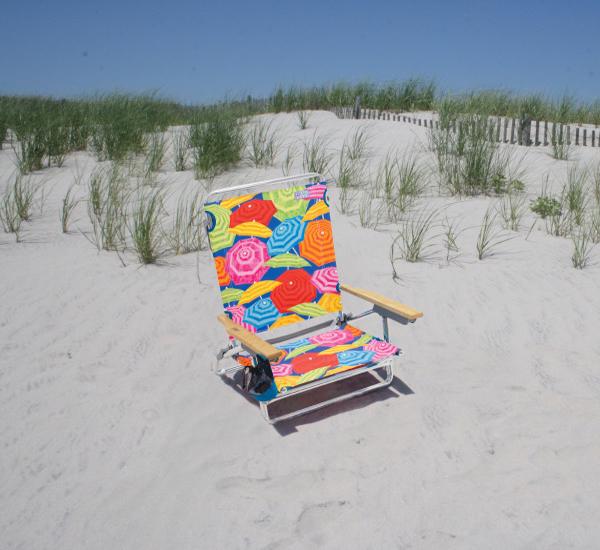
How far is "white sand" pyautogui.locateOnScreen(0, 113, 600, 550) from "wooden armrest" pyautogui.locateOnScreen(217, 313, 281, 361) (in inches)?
15.9

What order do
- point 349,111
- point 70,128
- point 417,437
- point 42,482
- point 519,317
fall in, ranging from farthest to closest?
point 349,111, point 70,128, point 519,317, point 417,437, point 42,482

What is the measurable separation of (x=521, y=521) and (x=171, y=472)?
4.64ft

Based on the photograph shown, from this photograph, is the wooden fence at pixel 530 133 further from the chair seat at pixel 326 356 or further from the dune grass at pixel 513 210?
the chair seat at pixel 326 356

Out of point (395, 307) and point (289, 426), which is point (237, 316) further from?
point (395, 307)

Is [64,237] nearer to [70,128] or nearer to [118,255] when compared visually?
[118,255]

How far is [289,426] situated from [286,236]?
1.13 metres

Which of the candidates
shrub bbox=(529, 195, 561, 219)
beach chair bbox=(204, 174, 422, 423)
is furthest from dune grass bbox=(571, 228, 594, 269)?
beach chair bbox=(204, 174, 422, 423)

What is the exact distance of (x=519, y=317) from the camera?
400 cm

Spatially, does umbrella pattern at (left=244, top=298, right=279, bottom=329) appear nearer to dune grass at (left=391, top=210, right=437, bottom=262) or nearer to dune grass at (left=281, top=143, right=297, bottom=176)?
dune grass at (left=391, top=210, right=437, bottom=262)

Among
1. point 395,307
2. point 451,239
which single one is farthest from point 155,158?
point 395,307

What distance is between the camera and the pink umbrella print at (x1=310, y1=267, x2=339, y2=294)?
350 centimetres

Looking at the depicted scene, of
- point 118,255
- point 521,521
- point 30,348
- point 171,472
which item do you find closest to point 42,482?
point 171,472

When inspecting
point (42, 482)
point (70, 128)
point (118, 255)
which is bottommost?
point (42, 482)

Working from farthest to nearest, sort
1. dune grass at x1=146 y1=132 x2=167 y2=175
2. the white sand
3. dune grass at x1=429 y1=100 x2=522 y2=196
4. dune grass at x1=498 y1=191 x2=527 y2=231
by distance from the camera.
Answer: dune grass at x1=146 y1=132 x2=167 y2=175 < dune grass at x1=429 y1=100 x2=522 y2=196 < dune grass at x1=498 y1=191 x2=527 y2=231 < the white sand
